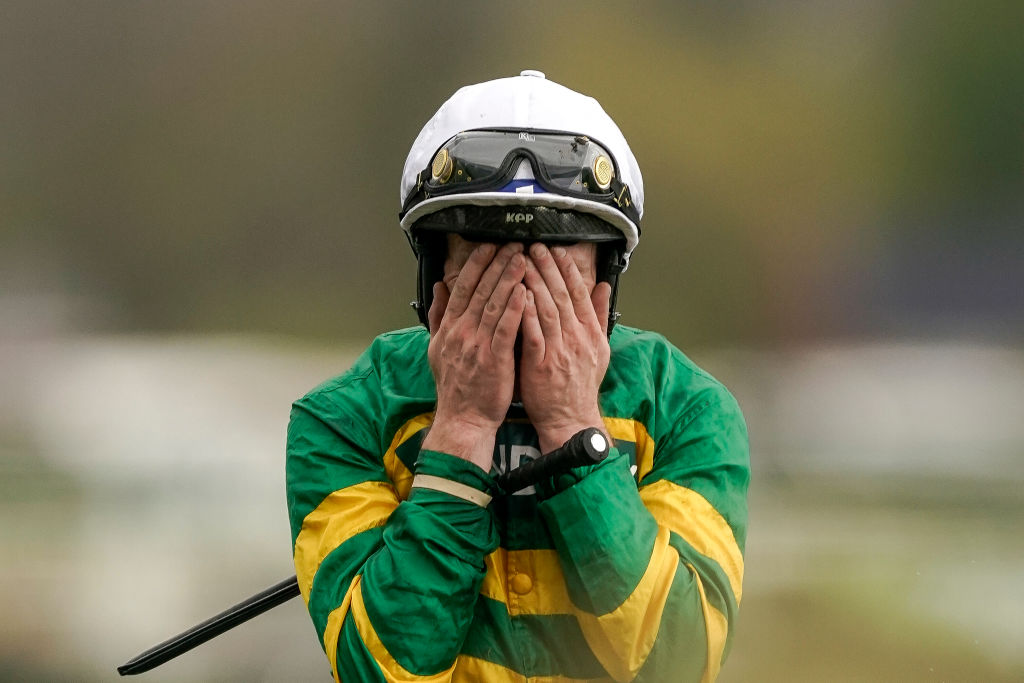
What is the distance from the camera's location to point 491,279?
1.17 meters

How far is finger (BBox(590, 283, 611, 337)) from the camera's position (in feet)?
4.12

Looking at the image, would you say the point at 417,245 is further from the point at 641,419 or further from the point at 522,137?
the point at 641,419

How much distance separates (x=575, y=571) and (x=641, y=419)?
271 mm

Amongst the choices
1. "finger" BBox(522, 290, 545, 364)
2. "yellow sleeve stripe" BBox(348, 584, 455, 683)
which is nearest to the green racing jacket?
"yellow sleeve stripe" BBox(348, 584, 455, 683)

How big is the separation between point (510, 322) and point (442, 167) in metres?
0.25

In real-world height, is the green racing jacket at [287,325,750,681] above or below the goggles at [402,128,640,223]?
below

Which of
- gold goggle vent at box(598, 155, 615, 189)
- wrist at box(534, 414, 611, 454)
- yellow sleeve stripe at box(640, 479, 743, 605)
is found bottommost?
yellow sleeve stripe at box(640, 479, 743, 605)

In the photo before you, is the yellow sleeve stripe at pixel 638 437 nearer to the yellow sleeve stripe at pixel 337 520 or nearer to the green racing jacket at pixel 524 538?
the green racing jacket at pixel 524 538

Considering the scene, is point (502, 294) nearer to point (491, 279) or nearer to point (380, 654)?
point (491, 279)

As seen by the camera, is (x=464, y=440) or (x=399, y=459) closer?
(x=464, y=440)

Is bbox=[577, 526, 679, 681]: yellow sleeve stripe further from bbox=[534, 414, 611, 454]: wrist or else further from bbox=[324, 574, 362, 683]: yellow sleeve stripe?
bbox=[324, 574, 362, 683]: yellow sleeve stripe

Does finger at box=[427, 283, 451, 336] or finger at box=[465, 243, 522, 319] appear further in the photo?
finger at box=[427, 283, 451, 336]

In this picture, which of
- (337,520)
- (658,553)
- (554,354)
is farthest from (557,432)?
(337,520)

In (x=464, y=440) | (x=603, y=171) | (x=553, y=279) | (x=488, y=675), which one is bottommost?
(x=488, y=675)
